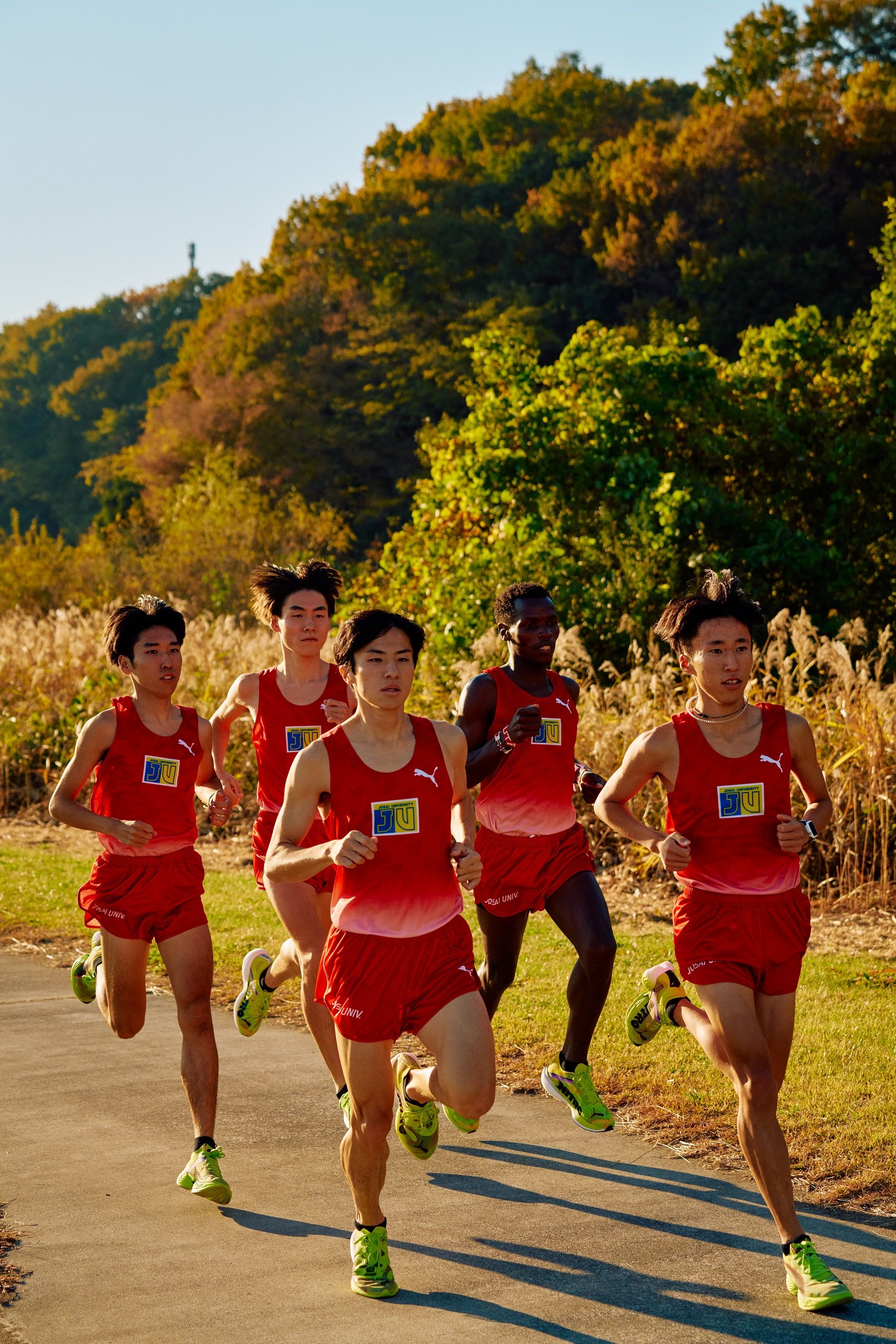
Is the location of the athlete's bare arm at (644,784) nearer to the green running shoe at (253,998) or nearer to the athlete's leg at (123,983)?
the athlete's leg at (123,983)

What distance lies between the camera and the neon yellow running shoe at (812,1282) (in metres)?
3.88

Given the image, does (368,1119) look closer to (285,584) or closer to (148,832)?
(148,832)

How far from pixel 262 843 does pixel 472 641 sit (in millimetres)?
7468

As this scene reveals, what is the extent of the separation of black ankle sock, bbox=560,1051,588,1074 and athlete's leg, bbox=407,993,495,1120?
1307 millimetres

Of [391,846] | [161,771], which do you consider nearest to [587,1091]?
[391,846]

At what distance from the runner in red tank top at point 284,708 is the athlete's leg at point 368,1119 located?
1.57 metres

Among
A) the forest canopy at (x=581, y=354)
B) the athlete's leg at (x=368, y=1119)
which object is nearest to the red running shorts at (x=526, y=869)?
the athlete's leg at (x=368, y=1119)

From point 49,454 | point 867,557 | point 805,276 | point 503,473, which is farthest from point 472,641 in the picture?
point 49,454

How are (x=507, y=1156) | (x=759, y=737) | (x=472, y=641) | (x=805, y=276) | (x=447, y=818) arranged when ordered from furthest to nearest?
1. (x=805, y=276)
2. (x=472, y=641)
3. (x=507, y=1156)
4. (x=759, y=737)
5. (x=447, y=818)

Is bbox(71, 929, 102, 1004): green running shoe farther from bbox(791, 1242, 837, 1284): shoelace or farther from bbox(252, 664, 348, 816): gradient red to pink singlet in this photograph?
bbox(791, 1242, 837, 1284): shoelace

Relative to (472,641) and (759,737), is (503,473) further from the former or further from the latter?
(759,737)

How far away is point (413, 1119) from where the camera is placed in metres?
4.69

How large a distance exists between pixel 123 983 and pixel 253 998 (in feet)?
2.80

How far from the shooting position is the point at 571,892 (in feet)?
18.1
